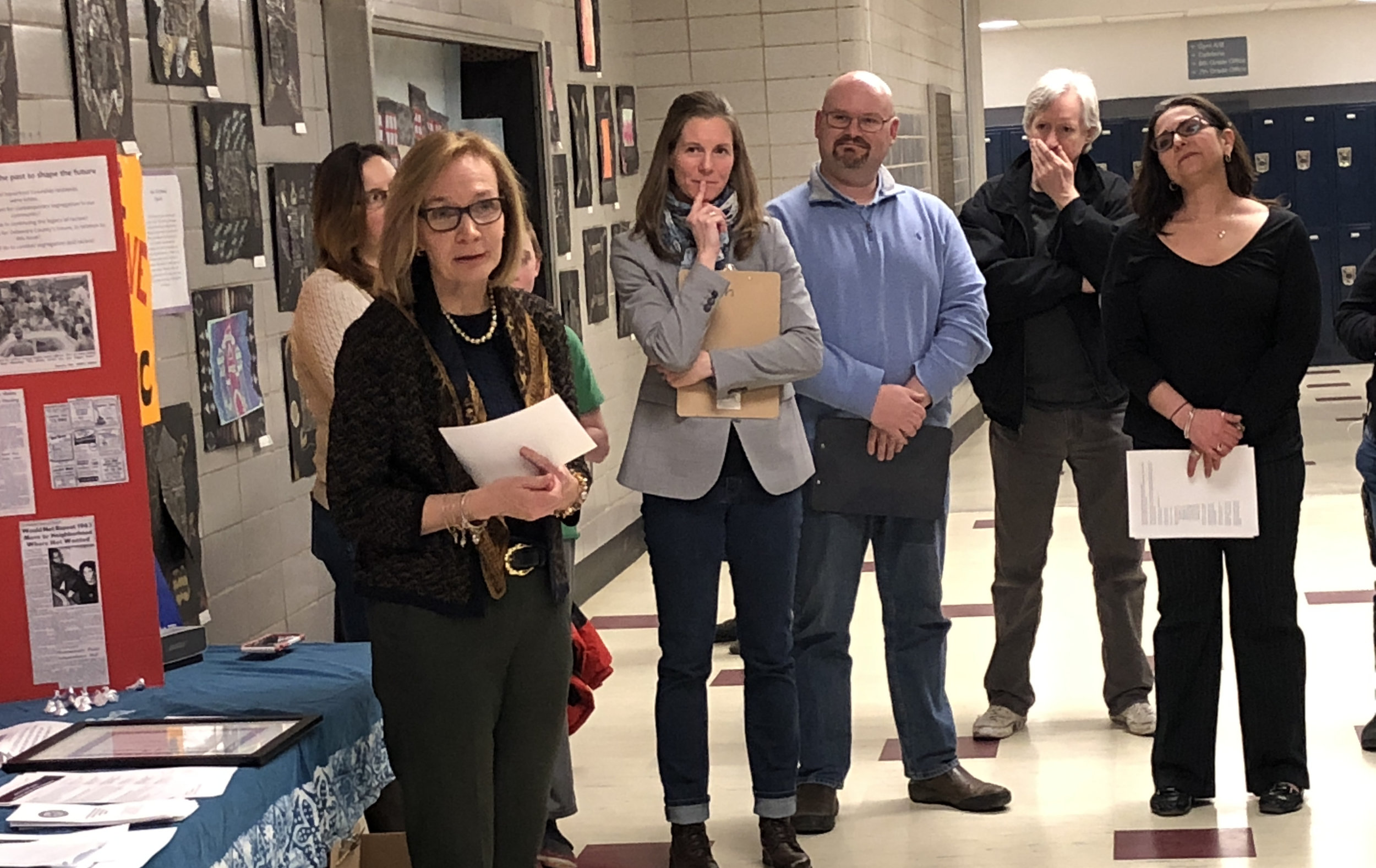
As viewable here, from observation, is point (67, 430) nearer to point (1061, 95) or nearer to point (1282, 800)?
point (1061, 95)

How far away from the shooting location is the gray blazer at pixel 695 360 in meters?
3.36

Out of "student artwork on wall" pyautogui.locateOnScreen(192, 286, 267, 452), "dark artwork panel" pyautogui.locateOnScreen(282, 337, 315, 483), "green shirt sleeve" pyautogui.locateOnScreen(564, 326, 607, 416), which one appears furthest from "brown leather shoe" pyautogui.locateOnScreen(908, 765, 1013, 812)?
"student artwork on wall" pyautogui.locateOnScreen(192, 286, 267, 452)

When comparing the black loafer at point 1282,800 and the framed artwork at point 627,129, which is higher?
the framed artwork at point 627,129

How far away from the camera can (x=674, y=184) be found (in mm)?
3479

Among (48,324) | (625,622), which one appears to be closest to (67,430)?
(48,324)

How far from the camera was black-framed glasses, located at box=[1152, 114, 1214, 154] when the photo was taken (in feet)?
11.6

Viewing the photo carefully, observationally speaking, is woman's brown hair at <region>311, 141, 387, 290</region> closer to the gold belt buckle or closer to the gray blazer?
the gray blazer

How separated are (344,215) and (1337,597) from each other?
399 centimetres

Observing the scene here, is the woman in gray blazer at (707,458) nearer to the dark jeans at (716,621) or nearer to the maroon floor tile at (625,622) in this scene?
the dark jeans at (716,621)

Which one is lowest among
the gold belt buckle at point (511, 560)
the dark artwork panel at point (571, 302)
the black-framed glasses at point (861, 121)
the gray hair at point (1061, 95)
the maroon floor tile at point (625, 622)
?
the maroon floor tile at point (625, 622)

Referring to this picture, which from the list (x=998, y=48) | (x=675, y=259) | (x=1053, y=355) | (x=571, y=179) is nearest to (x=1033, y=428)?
(x=1053, y=355)

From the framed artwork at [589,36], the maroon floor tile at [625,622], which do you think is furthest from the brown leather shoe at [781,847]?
the framed artwork at [589,36]

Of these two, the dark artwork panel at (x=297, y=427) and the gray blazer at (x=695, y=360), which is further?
the dark artwork panel at (x=297, y=427)

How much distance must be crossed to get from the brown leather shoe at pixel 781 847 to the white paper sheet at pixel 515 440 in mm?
1387
